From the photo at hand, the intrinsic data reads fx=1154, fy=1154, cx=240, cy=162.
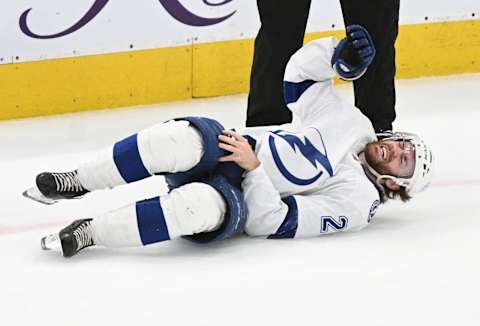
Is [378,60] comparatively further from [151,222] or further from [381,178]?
[151,222]

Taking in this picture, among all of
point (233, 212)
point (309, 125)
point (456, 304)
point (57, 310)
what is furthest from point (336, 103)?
point (57, 310)

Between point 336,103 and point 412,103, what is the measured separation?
1408 millimetres

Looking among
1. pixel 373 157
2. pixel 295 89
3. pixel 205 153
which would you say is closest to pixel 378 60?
pixel 295 89

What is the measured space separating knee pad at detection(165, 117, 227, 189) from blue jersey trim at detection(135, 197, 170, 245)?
0.15 m

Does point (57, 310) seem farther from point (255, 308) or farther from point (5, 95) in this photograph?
point (5, 95)

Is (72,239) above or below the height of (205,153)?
below

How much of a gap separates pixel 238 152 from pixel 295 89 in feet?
1.16

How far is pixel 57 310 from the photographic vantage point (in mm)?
2107

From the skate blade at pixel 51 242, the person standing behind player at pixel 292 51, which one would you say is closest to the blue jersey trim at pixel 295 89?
the person standing behind player at pixel 292 51

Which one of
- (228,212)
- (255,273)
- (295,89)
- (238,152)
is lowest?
(255,273)

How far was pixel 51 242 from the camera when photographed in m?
2.42

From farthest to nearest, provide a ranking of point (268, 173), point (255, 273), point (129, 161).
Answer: point (268, 173), point (129, 161), point (255, 273)

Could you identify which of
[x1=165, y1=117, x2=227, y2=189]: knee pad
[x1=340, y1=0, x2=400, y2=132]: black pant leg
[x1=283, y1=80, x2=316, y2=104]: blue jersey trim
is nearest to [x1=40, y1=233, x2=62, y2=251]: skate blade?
[x1=165, y1=117, x2=227, y2=189]: knee pad

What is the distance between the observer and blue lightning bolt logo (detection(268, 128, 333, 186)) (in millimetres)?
2584
